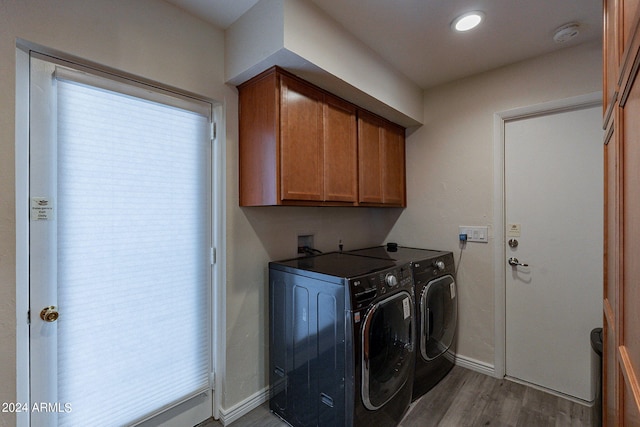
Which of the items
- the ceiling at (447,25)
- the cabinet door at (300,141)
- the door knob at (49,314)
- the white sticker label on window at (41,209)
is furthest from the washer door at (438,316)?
the white sticker label on window at (41,209)

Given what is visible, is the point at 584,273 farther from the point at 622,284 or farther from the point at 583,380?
the point at 622,284

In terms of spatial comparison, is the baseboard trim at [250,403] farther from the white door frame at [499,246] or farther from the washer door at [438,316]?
the washer door at [438,316]

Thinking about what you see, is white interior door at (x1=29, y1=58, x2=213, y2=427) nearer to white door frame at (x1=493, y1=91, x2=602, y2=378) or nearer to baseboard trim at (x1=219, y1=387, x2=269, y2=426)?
baseboard trim at (x1=219, y1=387, x2=269, y2=426)

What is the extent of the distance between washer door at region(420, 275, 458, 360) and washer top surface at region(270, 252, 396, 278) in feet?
1.37

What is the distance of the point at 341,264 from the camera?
1.91 m

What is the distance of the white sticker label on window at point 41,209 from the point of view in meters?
1.22

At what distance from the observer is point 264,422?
1.81 m

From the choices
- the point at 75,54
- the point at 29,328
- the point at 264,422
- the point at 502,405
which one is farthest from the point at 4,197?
the point at 502,405

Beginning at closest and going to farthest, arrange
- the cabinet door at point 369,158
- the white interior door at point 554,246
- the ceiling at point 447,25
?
the ceiling at point 447,25, the white interior door at point 554,246, the cabinet door at point 369,158

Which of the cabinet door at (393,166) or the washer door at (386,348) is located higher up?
the cabinet door at (393,166)

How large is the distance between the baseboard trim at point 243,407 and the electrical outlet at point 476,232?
→ 2.00 metres

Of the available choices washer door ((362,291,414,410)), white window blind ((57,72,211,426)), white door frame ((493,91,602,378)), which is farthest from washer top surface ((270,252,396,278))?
white door frame ((493,91,602,378))

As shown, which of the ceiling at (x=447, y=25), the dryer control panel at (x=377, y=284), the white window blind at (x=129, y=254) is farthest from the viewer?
the ceiling at (x=447, y=25)

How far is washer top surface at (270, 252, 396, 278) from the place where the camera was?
163 centimetres
